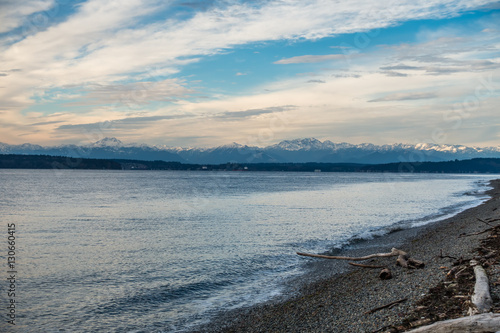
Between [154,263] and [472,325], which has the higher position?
[472,325]

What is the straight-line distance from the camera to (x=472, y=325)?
303 inches

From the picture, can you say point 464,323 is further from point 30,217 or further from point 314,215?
point 30,217

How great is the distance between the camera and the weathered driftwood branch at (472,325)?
7.56 metres

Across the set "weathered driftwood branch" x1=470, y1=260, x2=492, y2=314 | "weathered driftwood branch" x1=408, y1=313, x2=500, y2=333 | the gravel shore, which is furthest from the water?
"weathered driftwood branch" x1=408, y1=313, x2=500, y2=333

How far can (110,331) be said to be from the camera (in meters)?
13.0

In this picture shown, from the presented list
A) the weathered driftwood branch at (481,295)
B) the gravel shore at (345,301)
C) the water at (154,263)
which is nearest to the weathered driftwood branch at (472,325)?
the weathered driftwood branch at (481,295)

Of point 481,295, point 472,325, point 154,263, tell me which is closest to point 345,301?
point 481,295

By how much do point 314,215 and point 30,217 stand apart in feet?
106

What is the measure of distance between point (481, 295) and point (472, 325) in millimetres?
2215

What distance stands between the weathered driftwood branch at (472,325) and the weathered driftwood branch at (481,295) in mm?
1089

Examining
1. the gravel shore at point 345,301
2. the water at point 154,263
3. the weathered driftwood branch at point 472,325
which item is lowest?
the water at point 154,263

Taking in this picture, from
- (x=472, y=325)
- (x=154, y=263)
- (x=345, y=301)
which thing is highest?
(x=472, y=325)

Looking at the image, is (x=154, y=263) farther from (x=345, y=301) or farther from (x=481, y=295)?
(x=481, y=295)

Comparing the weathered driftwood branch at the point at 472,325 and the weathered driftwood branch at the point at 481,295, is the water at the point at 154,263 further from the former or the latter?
the weathered driftwood branch at the point at 472,325
